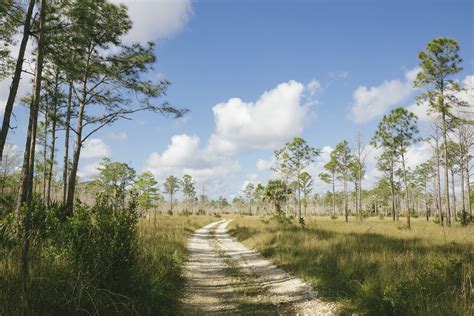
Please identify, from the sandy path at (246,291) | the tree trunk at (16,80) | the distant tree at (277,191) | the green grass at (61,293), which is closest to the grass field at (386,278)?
the sandy path at (246,291)

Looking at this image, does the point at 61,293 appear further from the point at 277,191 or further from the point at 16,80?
the point at 277,191

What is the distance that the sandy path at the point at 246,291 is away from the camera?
18.2 feet

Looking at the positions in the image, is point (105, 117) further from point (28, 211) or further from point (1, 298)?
point (1, 298)

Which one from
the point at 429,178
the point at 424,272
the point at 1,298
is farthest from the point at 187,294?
the point at 429,178

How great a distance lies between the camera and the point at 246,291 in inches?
261

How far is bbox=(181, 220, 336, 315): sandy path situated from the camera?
5562 millimetres

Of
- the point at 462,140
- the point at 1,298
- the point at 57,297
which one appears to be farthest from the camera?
the point at 462,140

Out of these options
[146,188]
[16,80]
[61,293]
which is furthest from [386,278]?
[146,188]

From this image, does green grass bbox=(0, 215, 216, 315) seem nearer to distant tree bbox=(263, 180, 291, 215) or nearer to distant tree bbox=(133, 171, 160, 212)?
distant tree bbox=(133, 171, 160, 212)

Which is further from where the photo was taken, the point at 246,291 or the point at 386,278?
the point at 246,291

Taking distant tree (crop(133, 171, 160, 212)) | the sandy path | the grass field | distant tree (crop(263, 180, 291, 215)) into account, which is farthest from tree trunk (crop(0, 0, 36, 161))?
distant tree (crop(263, 180, 291, 215))

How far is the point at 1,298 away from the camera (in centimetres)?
323

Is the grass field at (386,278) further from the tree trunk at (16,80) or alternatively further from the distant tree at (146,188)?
the distant tree at (146,188)

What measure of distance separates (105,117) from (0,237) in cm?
978
